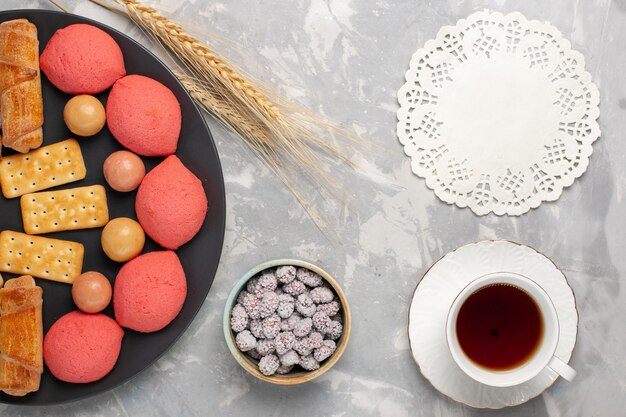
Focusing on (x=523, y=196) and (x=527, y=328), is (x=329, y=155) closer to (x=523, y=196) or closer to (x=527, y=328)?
(x=523, y=196)

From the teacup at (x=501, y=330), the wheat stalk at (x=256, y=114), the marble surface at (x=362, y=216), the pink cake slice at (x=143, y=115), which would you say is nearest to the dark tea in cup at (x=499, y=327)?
the teacup at (x=501, y=330)

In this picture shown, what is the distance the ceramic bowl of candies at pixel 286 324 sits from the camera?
3.99 feet

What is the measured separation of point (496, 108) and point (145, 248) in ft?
2.45

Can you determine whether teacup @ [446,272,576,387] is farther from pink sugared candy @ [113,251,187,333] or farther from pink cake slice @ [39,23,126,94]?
pink cake slice @ [39,23,126,94]

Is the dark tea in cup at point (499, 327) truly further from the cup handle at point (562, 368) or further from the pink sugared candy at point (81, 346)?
the pink sugared candy at point (81, 346)

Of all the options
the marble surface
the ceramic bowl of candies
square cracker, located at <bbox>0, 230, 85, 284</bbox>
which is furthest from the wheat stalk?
square cracker, located at <bbox>0, 230, 85, 284</bbox>

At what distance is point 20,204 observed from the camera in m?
1.24

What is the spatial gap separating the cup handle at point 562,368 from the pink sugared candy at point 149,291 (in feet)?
2.25

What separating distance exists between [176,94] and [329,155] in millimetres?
327

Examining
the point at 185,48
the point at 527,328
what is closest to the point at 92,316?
the point at 185,48

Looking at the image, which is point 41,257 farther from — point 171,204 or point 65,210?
point 171,204

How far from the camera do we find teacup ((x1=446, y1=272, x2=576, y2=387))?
3.81 feet

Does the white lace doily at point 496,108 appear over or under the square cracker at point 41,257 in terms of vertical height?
over

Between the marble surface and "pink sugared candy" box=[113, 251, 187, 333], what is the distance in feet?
0.42
